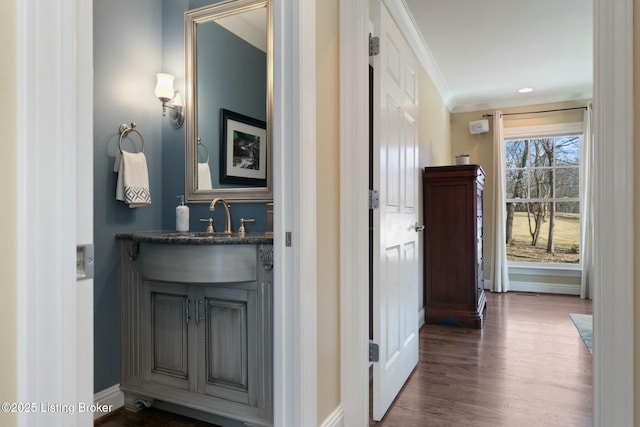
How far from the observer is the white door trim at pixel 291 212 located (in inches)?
57.0

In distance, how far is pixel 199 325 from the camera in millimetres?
1935

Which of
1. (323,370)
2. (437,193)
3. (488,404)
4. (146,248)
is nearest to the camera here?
(323,370)

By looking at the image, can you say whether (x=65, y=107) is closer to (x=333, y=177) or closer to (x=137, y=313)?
(x=333, y=177)

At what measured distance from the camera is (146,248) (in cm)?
200

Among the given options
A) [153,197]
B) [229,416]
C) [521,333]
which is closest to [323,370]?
[229,416]

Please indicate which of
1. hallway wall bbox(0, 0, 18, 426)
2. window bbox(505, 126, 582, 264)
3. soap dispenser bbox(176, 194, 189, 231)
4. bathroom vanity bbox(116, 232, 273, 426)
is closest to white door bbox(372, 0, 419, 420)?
bathroom vanity bbox(116, 232, 273, 426)

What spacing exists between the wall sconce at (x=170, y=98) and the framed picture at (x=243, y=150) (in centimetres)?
29

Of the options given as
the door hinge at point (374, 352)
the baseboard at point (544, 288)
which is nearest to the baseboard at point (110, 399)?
the door hinge at point (374, 352)

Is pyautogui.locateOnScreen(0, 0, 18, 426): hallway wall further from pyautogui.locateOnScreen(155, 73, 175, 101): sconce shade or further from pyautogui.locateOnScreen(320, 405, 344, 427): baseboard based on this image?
Result: pyautogui.locateOnScreen(155, 73, 175, 101): sconce shade

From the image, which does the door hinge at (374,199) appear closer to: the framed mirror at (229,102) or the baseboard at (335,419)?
the framed mirror at (229,102)

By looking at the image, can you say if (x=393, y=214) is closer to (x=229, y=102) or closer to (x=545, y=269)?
(x=229, y=102)

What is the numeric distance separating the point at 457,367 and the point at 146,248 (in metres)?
2.12

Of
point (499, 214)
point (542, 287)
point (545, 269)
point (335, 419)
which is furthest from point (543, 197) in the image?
point (335, 419)

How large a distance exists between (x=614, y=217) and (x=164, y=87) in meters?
2.34
